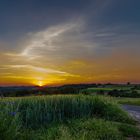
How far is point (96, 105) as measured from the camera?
13.6 m

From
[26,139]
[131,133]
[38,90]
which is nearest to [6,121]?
[26,139]

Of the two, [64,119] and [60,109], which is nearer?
[64,119]

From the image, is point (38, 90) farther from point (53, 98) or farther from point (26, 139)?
point (26, 139)

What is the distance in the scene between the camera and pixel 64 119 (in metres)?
11.9

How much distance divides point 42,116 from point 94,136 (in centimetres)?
340

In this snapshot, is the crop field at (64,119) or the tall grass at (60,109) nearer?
the crop field at (64,119)

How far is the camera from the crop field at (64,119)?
8227 millimetres

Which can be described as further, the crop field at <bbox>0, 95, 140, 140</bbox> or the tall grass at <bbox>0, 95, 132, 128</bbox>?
the tall grass at <bbox>0, 95, 132, 128</bbox>

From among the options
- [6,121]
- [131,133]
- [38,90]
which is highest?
[38,90]

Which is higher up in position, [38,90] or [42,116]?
[38,90]

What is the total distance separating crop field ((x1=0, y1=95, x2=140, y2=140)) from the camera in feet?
27.0

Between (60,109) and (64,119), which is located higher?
(60,109)

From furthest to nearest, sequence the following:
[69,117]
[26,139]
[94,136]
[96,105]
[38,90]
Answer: [38,90] < [96,105] < [69,117] < [94,136] < [26,139]

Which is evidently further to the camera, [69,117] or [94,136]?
→ [69,117]
